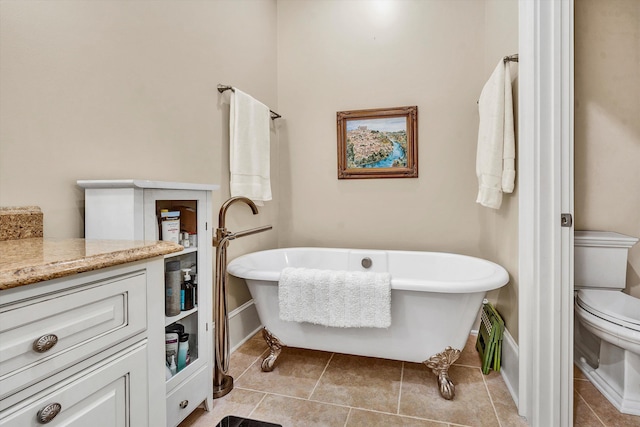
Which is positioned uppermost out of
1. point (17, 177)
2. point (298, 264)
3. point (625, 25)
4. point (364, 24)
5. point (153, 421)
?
point (364, 24)

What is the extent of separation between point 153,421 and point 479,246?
7.56 ft

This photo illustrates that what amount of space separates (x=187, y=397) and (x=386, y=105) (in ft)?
7.60

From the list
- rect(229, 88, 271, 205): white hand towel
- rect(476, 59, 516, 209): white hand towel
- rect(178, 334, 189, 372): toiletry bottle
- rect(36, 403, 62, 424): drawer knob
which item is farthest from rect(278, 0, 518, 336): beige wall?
rect(36, 403, 62, 424): drawer knob

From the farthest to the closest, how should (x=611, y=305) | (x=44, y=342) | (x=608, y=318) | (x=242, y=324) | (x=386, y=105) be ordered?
(x=386, y=105)
(x=242, y=324)
(x=611, y=305)
(x=608, y=318)
(x=44, y=342)

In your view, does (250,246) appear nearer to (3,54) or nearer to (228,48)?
(228,48)

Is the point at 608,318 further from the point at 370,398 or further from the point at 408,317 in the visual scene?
the point at 370,398

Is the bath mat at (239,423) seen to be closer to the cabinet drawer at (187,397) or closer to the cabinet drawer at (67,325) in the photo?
the cabinet drawer at (187,397)

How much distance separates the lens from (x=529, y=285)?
1.49m

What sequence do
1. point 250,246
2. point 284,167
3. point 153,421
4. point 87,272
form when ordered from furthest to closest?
1. point 284,167
2. point 250,246
3. point 153,421
4. point 87,272

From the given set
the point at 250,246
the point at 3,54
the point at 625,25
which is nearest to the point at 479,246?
the point at 625,25

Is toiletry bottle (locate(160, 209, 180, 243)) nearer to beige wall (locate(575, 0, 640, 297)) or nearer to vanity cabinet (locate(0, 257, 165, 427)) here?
vanity cabinet (locate(0, 257, 165, 427))

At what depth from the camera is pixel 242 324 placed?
2.35 m

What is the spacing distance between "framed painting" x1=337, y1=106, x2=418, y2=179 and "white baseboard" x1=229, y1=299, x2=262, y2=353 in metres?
1.25

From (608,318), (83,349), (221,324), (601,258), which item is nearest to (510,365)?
(608,318)
